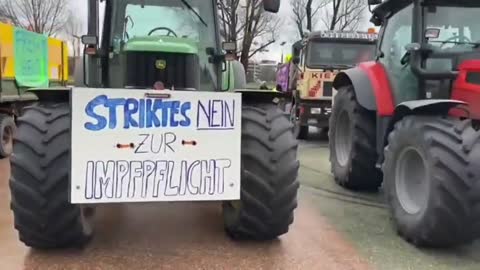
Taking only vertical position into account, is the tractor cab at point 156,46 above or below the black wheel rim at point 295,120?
above

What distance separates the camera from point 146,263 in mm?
4316

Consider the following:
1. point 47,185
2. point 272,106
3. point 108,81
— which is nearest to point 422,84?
point 272,106

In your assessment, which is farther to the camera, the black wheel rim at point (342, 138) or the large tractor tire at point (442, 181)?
the black wheel rim at point (342, 138)

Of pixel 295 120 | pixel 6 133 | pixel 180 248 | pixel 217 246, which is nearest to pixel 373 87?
pixel 217 246

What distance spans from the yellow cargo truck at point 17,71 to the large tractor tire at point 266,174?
6.22m

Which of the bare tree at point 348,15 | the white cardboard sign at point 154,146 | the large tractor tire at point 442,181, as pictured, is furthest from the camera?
the bare tree at point 348,15

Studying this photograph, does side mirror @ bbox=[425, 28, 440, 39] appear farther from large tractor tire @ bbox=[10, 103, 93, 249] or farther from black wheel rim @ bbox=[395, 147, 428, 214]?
large tractor tire @ bbox=[10, 103, 93, 249]

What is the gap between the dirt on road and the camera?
14.2 ft

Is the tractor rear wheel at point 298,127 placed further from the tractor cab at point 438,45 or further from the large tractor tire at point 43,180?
the large tractor tire at point 43,180

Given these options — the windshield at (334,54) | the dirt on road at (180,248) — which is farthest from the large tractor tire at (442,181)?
the windshield at (334,54)

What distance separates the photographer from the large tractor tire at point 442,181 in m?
4.31

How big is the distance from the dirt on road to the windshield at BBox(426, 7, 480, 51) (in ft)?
6.62

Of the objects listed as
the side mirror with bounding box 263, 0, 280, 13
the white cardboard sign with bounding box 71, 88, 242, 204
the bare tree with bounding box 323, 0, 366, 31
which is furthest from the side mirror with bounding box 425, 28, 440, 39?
the bare tree with bounding box 323, 0, 366, 31

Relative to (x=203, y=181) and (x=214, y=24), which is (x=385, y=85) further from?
(x=203, y=181)
